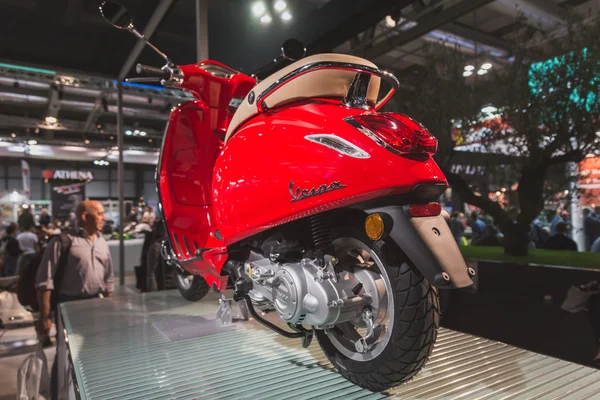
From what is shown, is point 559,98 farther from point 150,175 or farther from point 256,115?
point 150,175

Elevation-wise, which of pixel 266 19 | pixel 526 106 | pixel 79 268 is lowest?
pixel 79 268

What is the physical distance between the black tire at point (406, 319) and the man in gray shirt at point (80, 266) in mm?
2402

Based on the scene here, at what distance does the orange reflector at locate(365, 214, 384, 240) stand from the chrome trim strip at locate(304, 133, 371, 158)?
0.17 meters

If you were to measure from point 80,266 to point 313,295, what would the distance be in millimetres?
2344

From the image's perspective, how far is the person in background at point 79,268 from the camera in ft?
9.22

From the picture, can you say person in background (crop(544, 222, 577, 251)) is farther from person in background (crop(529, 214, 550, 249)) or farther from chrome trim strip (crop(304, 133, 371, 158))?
chrome trim strip (crop(304, 133, 371, 158))

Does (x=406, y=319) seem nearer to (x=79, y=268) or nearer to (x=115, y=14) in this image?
(x=115, y=14)

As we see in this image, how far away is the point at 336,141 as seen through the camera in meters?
1.19

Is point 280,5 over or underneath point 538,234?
over

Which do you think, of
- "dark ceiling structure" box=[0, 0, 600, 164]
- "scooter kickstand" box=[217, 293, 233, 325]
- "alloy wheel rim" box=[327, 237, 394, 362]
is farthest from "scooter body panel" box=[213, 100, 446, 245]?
"dark ceiling structure" box=[0, 0, 600, 164]

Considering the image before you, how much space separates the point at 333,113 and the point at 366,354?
0.74 meters

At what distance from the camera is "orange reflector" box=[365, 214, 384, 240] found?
110 cm

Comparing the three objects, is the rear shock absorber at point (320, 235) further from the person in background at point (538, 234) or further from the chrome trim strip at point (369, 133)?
the person in background at point (538, 234)

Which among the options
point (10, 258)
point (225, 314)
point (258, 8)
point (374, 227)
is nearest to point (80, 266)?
point (225, 314)
